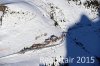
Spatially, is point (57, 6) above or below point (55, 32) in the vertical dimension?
above

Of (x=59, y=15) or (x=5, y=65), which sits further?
(x=59, y=15)

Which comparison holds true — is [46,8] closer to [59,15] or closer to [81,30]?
[59,15]

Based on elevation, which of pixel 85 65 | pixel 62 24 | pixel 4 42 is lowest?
pixel 85 65

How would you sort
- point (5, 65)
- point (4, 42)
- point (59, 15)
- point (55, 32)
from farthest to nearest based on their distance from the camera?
point (59, 15)
point (55, 32)
point (4, 42)
point (5, 65)

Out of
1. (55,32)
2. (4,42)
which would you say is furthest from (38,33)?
(4,42)

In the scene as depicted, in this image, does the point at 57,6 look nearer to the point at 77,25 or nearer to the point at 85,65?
the point at 77,25

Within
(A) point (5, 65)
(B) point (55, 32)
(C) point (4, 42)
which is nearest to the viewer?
(A) point (5, 65)
